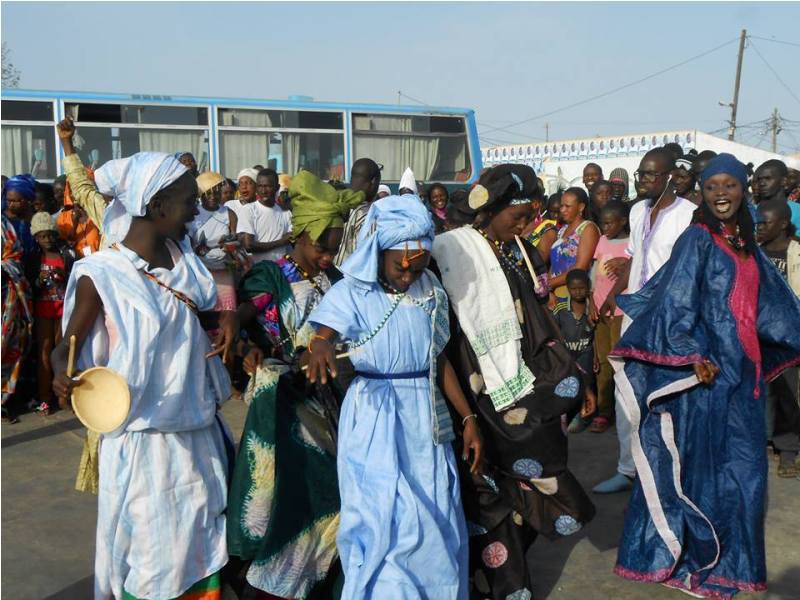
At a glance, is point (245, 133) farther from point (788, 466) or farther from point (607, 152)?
point (607, 152)

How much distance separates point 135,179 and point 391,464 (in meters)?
1.35

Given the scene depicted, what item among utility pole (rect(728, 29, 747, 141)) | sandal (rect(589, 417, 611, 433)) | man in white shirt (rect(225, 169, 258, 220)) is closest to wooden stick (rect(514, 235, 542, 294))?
sandal (rect(589, 417, 611, 433))

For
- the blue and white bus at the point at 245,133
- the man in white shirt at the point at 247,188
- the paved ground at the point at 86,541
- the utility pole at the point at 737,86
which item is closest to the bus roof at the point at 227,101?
the blue and white bus at the point at 245,133

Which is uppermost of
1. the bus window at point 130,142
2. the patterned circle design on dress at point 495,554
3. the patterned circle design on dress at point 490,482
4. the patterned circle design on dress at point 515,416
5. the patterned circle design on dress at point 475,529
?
the bus window at point 130,142

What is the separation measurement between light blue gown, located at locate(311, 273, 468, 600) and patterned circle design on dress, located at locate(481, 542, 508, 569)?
51cm

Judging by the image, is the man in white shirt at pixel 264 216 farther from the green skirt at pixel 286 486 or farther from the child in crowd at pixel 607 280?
the green skirt at pixel 286 486

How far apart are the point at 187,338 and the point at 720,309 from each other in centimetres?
235

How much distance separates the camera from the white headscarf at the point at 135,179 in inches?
125

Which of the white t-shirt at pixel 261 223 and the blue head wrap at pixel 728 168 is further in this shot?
the white t-shirt at pixel 261 223

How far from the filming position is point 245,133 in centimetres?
1414

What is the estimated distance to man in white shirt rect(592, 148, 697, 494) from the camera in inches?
207

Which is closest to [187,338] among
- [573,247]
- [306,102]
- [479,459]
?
[479,459]

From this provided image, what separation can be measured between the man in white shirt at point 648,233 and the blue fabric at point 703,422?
1045 millimetres

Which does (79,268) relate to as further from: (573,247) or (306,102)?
(306,102)
